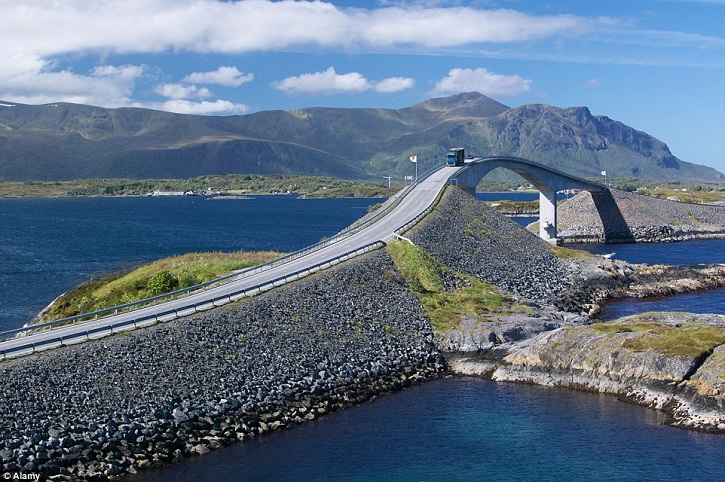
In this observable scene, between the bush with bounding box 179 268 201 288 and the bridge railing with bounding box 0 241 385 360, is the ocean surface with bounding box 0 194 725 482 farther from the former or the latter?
the bush with bounding box 179 268 201 288

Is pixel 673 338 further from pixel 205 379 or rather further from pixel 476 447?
pixel 205 379

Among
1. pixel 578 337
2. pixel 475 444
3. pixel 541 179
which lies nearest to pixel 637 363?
pixel 578 337

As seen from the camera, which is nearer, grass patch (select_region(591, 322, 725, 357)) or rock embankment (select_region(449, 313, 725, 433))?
rock embankment (select_region(449, 313, 725, 433))

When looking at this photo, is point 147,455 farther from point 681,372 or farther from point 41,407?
point 681,372

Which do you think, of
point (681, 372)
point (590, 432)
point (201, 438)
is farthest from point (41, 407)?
point (681, 372)

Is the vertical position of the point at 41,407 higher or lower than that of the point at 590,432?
higher

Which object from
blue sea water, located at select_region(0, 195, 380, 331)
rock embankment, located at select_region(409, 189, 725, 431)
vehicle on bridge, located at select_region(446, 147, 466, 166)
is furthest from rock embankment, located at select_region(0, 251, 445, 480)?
vehicle on bridge, located at select_region(446, 147, 466, 166)
